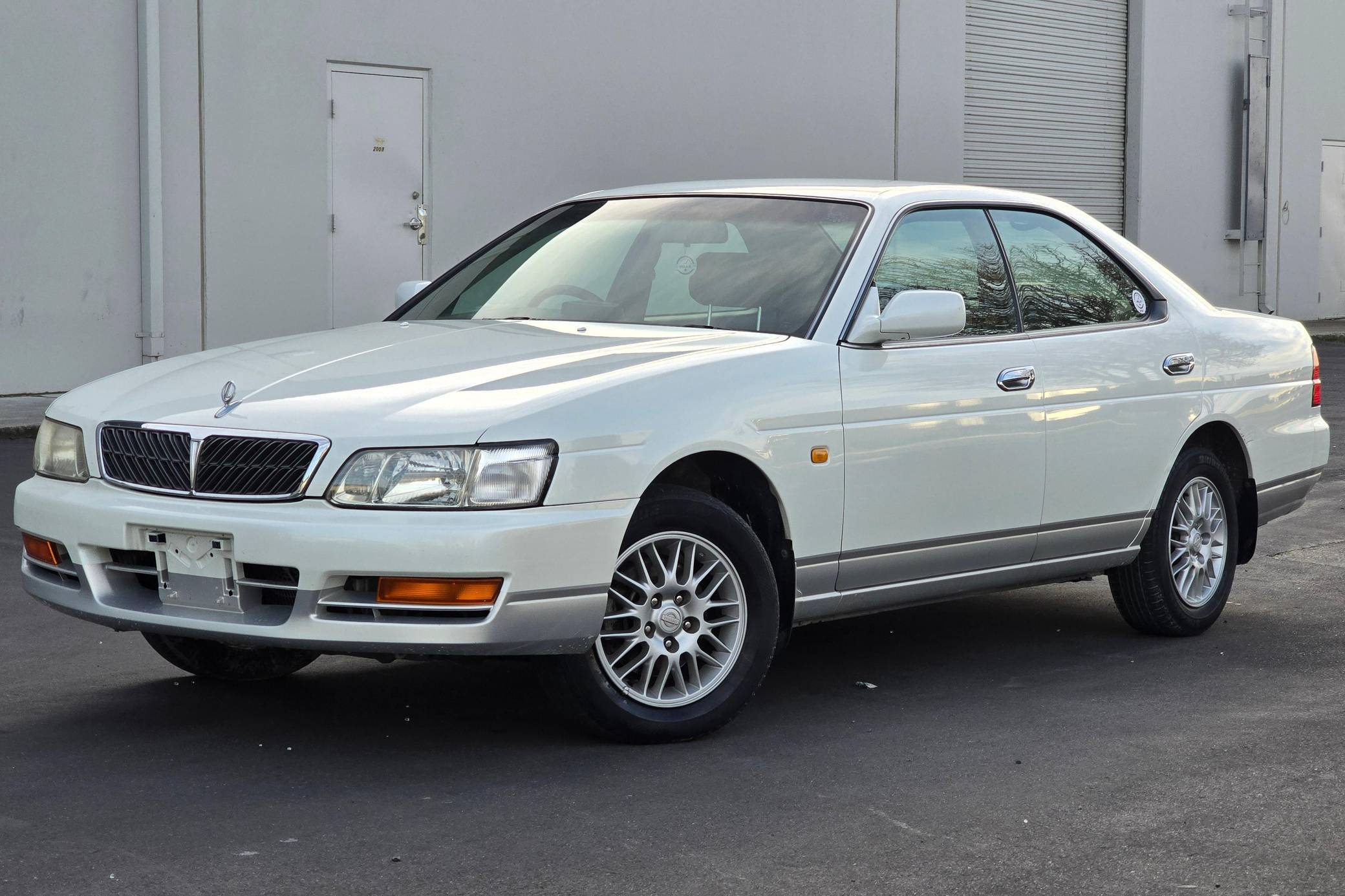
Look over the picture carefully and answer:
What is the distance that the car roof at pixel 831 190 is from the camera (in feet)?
19.2

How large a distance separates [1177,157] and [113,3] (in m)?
15.1

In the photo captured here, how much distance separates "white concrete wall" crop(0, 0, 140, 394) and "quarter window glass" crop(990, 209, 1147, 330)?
33.7 feet

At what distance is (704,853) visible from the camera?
12.9ft

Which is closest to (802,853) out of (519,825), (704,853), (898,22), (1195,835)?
(704,853)

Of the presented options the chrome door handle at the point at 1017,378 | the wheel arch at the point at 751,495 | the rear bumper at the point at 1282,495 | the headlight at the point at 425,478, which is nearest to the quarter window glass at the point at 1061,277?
the chrome door handle at the point at 1017,378

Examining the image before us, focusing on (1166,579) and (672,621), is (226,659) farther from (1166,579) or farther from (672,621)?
(1166,579)

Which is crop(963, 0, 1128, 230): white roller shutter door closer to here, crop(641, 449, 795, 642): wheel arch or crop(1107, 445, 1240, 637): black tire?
crop(1107, 445, 1240, 637): black tire

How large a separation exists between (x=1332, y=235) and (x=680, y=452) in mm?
24470

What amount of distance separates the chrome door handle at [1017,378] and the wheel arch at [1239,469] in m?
1.13

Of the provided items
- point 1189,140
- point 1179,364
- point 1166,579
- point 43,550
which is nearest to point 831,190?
point 1179,364

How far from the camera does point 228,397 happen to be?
187 inches

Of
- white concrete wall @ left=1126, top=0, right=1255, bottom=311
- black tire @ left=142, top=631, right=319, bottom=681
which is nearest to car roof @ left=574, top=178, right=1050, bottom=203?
black tire @ left=142, top=631, right=319, bottom=681

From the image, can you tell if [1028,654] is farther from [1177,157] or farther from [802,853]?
[1177,157]

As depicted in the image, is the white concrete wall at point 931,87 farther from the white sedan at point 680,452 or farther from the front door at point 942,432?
the front door at point 942,432
